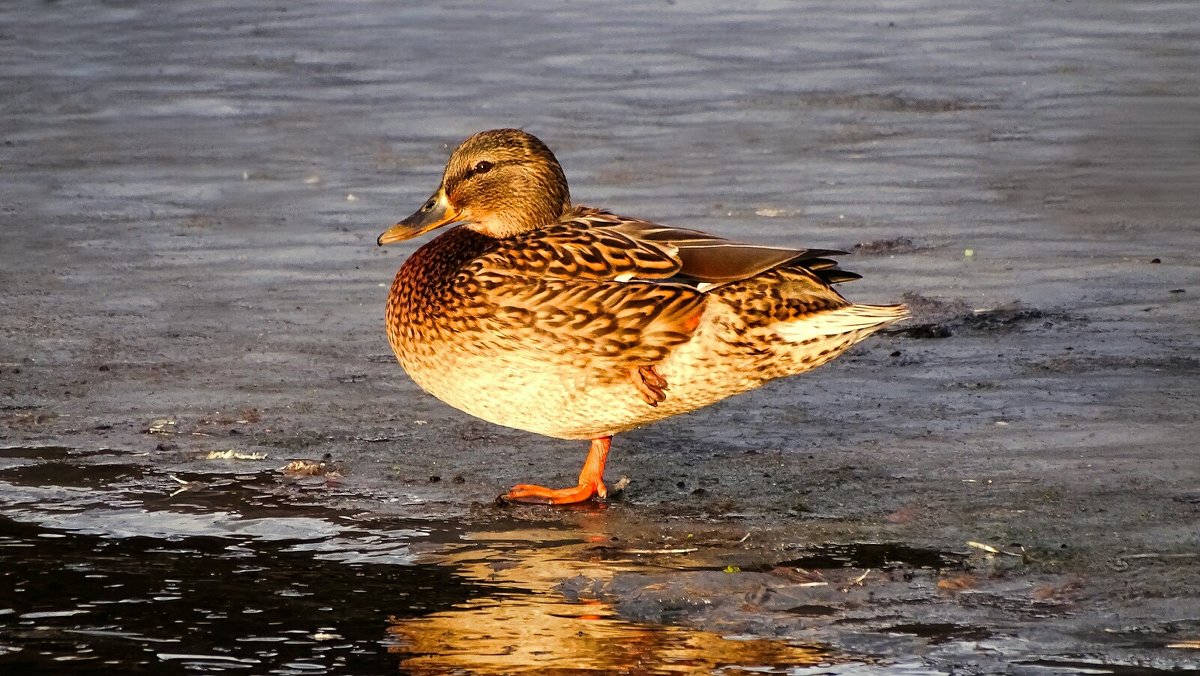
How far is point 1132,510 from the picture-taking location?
5.86 m

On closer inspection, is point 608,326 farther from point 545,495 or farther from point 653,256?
point 545,495

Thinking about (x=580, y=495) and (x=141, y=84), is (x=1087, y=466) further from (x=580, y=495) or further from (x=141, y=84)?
(x=141, y=84)

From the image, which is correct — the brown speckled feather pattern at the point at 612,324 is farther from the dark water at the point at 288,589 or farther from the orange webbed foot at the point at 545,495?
the dark water at the point at 288,589

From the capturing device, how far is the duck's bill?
6930 millimetres

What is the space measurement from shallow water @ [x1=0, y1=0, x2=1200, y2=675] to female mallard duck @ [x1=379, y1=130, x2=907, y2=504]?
0.34 meters

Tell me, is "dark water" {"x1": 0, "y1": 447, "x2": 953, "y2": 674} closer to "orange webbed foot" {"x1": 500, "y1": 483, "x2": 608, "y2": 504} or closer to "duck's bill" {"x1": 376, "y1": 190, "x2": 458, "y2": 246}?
"orange webbed foot" {"x1": 500, "y1": 483, "x2": 608, "y2": 504}

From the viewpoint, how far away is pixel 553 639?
4.94m

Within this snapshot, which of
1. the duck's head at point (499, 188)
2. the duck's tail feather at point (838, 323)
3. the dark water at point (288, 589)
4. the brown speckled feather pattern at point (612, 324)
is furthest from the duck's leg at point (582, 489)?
the duck's head at point (499, 188)

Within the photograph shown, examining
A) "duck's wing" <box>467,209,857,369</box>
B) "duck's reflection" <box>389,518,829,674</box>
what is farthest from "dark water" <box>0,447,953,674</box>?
"duck's wing" <box>467,209,857,369</box>

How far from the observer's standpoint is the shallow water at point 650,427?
5.11 meters

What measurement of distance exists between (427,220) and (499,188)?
329 mm

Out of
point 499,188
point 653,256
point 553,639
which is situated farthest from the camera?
point 499,188

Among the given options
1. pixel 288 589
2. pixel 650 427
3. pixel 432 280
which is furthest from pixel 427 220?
pixel 288 589

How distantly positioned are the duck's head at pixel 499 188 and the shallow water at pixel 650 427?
833 millimetres
